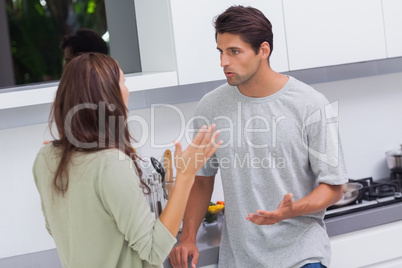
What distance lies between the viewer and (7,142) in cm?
243

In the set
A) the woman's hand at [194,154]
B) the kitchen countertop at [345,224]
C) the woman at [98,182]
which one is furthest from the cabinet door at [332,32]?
the woman at [98,182]

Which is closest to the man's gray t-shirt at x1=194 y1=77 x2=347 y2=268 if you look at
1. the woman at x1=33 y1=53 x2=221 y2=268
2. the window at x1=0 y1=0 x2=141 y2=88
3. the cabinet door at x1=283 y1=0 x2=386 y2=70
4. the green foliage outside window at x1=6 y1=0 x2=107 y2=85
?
the cabinet door at x1=283 y1=0 x2=386 y2=70

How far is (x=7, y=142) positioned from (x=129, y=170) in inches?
44.3

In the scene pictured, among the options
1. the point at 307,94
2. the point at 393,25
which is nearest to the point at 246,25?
the point at 307,94

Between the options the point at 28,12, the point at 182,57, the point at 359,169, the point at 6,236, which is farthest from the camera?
the point at 28,12

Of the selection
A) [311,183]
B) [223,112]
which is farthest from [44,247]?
[311,183]

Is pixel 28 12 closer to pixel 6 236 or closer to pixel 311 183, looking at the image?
pixel 6 236

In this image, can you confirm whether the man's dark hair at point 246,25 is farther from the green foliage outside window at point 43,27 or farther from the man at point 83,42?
the green foliage outside window at point 43,27

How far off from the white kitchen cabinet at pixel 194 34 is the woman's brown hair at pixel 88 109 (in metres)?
0.75

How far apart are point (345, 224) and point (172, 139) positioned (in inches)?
33.0

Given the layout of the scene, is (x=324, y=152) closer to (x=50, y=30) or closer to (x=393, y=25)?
(x=393, y=25)

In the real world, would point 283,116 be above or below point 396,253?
above

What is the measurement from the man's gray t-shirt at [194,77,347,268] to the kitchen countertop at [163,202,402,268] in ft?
0.39

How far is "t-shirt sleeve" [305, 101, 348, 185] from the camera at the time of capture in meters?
2.00
